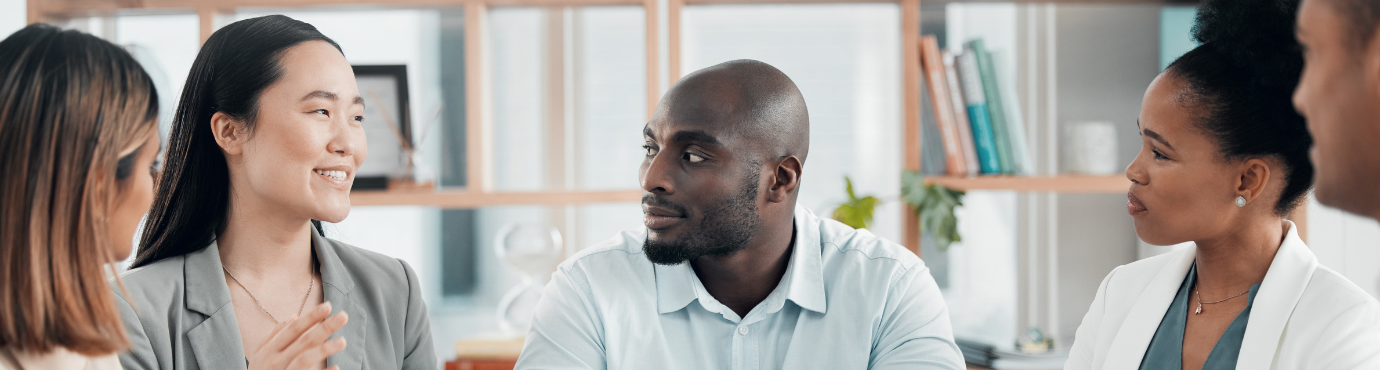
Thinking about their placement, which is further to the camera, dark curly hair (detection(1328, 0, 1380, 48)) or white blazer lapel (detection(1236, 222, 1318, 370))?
white blazer lapel (detection(1236, 222, 1318, 370))

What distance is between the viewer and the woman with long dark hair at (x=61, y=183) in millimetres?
747

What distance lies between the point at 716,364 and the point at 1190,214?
0.76 metres

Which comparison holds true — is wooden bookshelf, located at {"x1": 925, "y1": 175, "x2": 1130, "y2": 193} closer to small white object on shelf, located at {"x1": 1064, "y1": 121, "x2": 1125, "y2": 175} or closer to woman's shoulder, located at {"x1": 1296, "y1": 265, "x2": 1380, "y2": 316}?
small white object on shelf, located at {"x1": 1064, "y1": 121, "x2": 1125, "y2": 175}

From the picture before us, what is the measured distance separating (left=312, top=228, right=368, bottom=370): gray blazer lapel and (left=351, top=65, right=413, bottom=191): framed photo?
899 mm

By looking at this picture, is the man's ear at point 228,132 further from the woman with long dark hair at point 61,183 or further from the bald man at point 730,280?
the bald man at point 730,280

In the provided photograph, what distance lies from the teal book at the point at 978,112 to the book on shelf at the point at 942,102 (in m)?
0.04

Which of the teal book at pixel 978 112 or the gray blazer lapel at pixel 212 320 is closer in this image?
the gray blazer lapel at pixel 212 320

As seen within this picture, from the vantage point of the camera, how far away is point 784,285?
1441mm

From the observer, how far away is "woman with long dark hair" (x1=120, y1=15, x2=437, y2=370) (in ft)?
3.85

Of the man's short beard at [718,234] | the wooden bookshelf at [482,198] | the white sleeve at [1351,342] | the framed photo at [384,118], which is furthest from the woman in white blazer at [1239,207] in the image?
the framed photo at [384,118]

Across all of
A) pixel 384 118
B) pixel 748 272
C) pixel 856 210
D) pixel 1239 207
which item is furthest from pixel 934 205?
pixel 384 118

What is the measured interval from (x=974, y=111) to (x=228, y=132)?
5.54 ft

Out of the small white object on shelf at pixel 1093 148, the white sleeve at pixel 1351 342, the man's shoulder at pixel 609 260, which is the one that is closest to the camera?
the white sleeve at pixel 1351 342

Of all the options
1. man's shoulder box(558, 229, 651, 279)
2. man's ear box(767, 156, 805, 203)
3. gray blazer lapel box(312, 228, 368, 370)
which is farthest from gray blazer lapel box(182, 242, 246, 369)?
man's ear box(767, 156, 805, 203)
